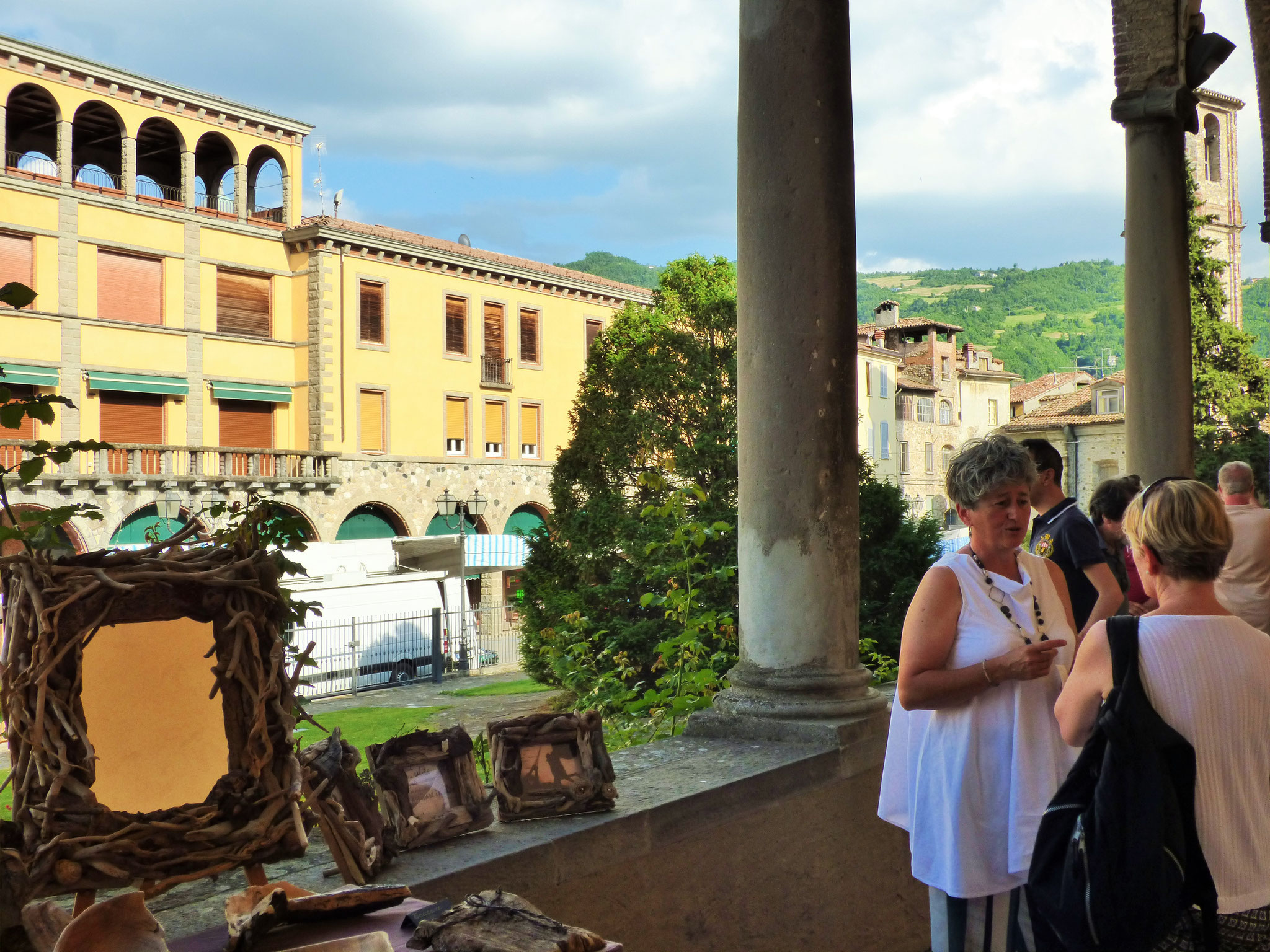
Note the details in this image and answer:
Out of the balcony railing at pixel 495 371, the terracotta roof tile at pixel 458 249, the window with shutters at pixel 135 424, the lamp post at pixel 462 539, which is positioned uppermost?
the terracotta roof tile at pixel 458 249

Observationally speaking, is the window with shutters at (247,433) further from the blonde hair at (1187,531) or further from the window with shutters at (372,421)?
the blonde hair at (1187,531)

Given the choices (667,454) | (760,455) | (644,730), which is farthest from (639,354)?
(760,455)

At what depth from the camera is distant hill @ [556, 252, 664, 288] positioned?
6519 cm

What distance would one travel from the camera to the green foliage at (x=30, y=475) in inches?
53.1

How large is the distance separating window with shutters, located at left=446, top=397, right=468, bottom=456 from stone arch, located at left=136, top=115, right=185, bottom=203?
337 inches

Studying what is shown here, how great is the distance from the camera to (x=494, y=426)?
1271 inches

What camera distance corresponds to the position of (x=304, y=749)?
1.86m

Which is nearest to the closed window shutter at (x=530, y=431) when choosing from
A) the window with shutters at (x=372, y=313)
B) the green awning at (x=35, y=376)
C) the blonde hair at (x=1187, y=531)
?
the window with shutters at (x=372, y=313)

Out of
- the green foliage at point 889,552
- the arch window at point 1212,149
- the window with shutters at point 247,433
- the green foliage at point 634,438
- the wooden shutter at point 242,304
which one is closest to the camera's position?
the green foliage at point 889,552

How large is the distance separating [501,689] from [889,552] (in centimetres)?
956

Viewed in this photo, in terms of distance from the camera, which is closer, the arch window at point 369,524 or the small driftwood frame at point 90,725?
the small driftwood frame at point 90,725

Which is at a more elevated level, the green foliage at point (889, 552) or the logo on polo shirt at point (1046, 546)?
the logo on polo shirt at point (1046, 546)

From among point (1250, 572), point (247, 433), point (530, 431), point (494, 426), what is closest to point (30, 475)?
point (1250, 572)

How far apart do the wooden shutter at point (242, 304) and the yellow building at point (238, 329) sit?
0.04 m
